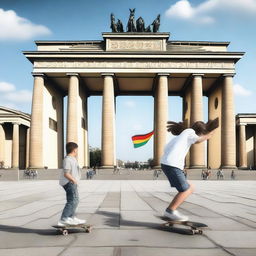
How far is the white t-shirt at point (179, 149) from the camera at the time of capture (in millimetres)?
6703

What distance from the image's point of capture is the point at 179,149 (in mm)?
6746

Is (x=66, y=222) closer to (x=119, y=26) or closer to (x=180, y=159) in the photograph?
(x=180, y=159)

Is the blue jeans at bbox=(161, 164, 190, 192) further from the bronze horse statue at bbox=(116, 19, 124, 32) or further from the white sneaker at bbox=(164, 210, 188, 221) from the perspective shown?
the bronze horse statue at bbox=(116, 19, 124, 32)

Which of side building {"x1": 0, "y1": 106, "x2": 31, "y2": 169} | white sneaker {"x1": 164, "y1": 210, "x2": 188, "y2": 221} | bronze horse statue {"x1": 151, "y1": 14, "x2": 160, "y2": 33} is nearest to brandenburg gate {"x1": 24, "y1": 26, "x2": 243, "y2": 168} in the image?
bronze horse statue {"x1": 151, "y1": 14, "x2": 160, "y2": 33}

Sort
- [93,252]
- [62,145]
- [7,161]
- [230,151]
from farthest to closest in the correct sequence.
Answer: [7,161]
[62,145]
[230,151]
[93,252]

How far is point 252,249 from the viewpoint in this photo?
5.29 metres

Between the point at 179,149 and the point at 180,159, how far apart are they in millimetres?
198

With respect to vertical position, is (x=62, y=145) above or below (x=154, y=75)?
below

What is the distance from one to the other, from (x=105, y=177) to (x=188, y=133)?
4270cm

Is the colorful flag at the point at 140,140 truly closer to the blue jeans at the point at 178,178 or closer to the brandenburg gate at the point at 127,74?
the brandenburg gate at the point at 127,74

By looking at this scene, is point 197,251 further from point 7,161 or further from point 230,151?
point 7,161

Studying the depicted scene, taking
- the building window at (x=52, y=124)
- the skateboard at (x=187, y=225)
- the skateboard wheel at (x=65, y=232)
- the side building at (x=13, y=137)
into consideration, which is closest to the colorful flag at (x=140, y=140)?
the building window at (x=52, y=124)

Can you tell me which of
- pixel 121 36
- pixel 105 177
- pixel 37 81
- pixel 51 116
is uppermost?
pixel 121 36

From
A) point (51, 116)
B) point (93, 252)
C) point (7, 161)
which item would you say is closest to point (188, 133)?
point (93, 252)
